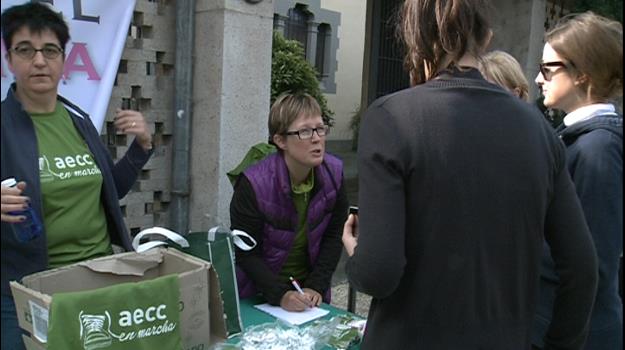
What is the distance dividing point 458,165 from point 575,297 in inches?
19.0

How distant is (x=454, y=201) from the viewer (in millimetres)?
1305

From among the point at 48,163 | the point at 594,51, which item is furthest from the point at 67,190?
the point at 594,51

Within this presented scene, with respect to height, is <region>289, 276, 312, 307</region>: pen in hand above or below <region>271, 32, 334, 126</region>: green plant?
below

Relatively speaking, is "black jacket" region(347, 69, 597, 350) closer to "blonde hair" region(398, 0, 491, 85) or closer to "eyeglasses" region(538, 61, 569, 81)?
"blonde hair" region(398, 0, 491, 85)

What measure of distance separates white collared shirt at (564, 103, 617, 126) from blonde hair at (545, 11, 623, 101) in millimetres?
31

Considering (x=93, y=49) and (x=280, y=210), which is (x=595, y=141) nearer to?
(x=280, y=210)

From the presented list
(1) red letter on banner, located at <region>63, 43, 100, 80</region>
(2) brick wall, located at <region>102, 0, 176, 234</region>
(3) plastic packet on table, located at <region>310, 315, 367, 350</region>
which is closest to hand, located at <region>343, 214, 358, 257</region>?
(3) plastic packet on table, located at <region>310, 315, 367, 350</region>

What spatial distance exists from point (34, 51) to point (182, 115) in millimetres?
1825

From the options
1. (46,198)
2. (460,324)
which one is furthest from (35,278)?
(460,324)

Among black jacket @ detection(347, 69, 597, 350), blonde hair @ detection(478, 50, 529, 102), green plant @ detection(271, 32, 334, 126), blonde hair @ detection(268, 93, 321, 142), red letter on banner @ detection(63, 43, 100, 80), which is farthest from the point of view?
green plant @ detection(271, 32, 334, 126)

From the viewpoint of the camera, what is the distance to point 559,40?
6.03ft

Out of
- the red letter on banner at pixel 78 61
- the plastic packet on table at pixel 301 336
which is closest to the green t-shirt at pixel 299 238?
the plastic packet on table at pixel 301 336

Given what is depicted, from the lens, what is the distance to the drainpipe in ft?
11.5

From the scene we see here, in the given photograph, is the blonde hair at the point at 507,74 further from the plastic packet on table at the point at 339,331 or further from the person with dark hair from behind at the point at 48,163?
the person with dark hair from behind at the point at 48,163
